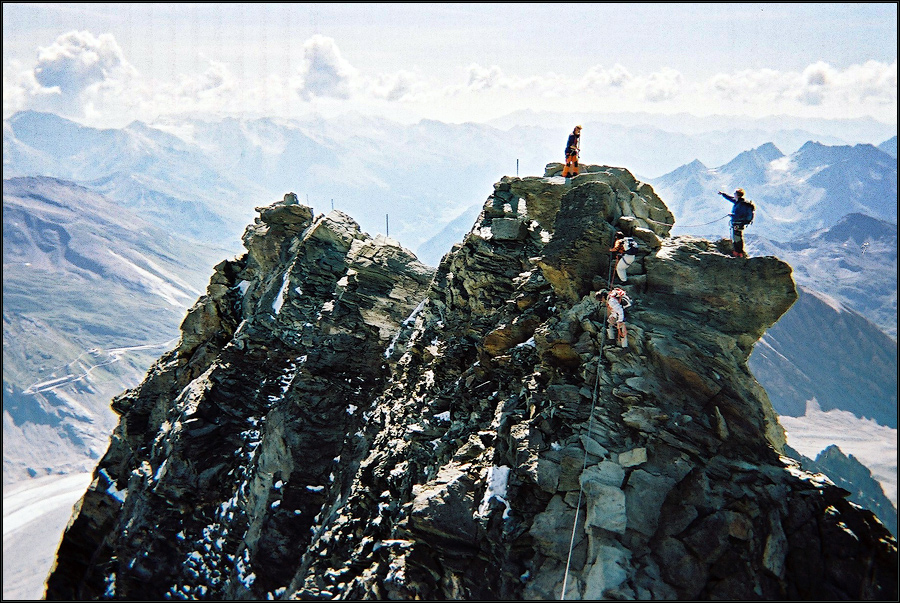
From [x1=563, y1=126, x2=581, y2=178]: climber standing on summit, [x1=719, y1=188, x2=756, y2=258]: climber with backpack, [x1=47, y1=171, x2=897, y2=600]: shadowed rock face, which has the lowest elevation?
[x1=47, y1=171, x2=897, y2=600]: shadowed rock face

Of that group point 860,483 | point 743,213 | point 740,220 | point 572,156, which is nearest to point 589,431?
point 740,220

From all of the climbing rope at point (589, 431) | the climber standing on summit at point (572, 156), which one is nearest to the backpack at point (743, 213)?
the climbing rope at point (589, 431)

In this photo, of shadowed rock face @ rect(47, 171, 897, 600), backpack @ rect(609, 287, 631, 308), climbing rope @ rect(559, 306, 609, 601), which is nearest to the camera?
shadowed rock face @ rect(47, 171, 897, 600)

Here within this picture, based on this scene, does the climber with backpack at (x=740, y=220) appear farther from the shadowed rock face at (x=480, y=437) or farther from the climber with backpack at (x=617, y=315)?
the climber with backpack at (x=617, y=315)

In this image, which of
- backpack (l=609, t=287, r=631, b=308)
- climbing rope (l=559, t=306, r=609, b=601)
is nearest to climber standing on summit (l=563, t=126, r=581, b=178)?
backpack (l=609, t=287, r=631, b=308)

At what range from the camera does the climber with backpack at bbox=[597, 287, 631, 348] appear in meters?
19.3

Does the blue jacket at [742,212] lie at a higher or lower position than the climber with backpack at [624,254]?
higher

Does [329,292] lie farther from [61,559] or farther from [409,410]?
[61,559]

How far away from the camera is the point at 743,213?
21875 mm

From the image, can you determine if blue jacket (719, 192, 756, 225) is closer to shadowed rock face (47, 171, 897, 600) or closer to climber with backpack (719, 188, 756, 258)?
climber with backpack (719, 188, 756, 258)

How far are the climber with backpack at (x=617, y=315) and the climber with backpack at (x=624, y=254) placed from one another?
1.40m

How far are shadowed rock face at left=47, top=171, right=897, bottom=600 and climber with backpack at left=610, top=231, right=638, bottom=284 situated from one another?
0.48 metres

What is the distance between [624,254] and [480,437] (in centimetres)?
959

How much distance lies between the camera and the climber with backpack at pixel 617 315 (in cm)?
1931
